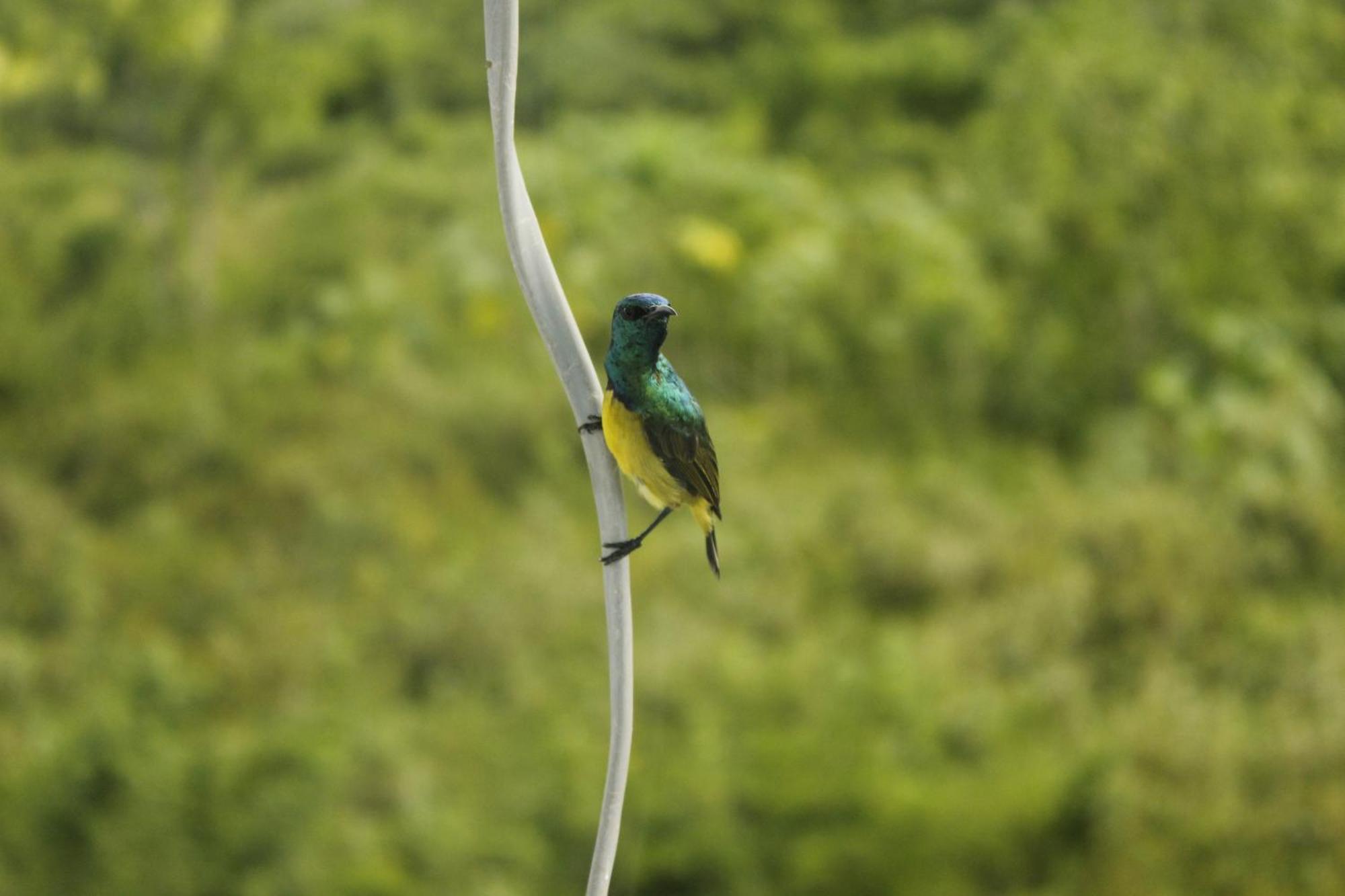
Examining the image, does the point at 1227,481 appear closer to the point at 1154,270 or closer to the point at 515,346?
the point at 1154,270

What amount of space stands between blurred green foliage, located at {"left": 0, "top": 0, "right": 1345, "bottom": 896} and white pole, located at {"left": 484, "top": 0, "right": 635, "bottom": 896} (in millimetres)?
1529

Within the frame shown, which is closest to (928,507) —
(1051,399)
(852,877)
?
(1051,399)

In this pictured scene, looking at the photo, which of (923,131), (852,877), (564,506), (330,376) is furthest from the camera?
(923,131)

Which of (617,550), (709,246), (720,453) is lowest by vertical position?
(617,550)

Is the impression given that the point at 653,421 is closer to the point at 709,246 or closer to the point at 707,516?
the point at 707,516

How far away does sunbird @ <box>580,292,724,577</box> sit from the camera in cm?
21

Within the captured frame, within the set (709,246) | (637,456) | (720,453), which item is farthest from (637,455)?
(709,246)

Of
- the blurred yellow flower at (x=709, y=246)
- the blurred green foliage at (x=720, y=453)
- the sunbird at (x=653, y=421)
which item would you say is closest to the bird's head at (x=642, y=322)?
the sunbird at (x=653, y=421)

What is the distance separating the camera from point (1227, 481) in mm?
2607

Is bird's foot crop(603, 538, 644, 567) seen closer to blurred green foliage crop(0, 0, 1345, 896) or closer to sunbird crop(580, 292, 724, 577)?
sunbird crop(580, 292, 724, 577)

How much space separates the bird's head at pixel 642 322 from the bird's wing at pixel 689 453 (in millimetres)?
12

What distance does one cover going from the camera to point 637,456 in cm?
22

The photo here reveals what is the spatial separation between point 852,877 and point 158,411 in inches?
62.0

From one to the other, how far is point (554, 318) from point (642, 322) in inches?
1.2
